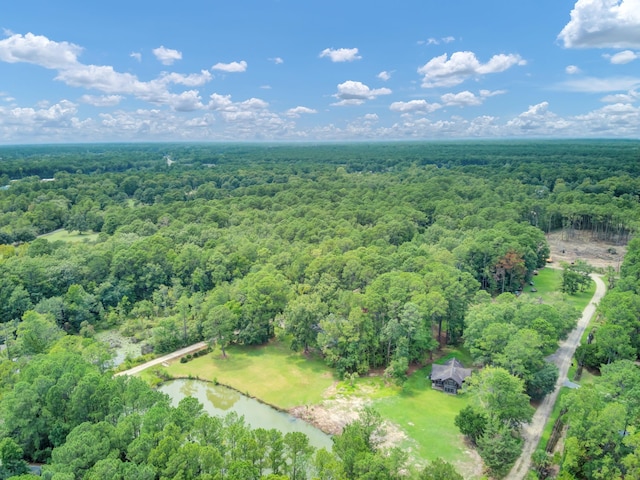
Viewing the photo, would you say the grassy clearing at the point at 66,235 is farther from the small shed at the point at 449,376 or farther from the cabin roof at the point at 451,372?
the small shed at the point at 449,376

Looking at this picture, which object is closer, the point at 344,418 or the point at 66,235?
the point at 344,418

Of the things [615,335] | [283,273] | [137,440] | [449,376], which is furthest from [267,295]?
[615,335]

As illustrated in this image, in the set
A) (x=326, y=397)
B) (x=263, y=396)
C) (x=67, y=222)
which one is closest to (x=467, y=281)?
(x=326, y=397)

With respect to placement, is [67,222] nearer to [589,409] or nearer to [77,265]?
[77,265]

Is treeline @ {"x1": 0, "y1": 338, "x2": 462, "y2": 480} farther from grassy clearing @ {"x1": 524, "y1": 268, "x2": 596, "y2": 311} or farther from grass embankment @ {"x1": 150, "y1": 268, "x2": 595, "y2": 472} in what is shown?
grassy clearing @ {"x1": 524, "y1": 268, "x2": 596, "y2": 311}

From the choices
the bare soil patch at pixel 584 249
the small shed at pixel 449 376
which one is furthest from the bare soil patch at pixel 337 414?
the bare soil patch at pixel 584 249

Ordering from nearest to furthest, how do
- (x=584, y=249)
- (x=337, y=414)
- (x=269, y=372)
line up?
1. (x=337, y=414)
2. (x=269, y=372)
3. (x=584, y=249)

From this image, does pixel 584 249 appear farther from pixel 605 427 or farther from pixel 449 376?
pixel 605 427
